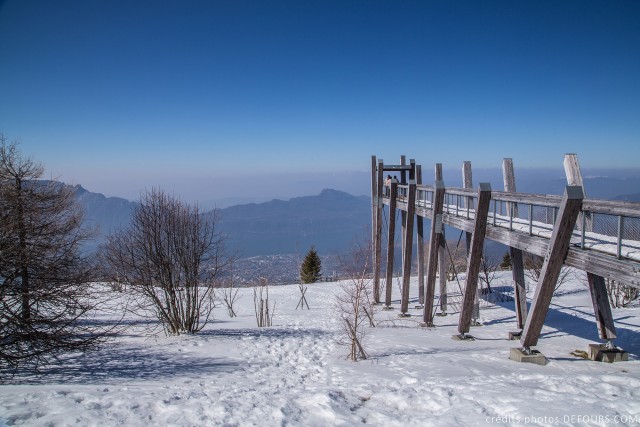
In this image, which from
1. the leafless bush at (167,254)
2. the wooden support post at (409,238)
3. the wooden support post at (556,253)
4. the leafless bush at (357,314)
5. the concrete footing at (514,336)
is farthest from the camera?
the wooden support post at (409,238)

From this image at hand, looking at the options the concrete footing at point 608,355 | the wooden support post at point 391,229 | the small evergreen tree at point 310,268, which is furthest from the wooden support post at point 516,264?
the small evergreen tree at point 310,268

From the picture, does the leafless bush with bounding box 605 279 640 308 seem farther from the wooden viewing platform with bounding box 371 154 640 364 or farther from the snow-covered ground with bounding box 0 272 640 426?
the wooden viewing platform with bounding box 371 154 640 364

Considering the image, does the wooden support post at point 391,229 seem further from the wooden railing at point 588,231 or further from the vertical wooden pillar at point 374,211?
the wooden railing at point 588,231

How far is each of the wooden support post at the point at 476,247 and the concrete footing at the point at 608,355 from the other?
2.42m

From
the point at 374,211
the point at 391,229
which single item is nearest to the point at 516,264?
the point at 391,229

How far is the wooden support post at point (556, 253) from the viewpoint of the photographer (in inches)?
219

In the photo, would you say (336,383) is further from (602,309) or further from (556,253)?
(602,309)

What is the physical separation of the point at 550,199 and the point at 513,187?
12.1ft

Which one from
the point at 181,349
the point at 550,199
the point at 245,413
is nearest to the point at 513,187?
the point at 550,199

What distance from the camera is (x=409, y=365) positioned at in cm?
763

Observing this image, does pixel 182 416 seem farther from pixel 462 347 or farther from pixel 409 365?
pixel 462 347

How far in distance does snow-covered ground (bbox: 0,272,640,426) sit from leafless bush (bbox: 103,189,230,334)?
42.6 inches

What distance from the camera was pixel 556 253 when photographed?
19.5ft

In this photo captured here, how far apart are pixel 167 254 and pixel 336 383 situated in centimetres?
679
